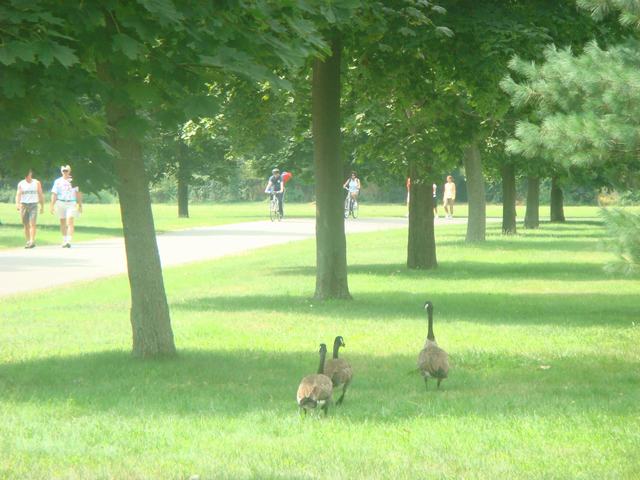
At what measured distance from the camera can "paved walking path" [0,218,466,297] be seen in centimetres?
2334

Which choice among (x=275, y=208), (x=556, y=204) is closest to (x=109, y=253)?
(x=275, y=208)

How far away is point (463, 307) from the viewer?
59.0 ft

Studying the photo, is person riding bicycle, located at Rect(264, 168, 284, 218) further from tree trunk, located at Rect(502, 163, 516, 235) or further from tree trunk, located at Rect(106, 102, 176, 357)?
tree trunk, located at Rect(106, 102, 176, 357)

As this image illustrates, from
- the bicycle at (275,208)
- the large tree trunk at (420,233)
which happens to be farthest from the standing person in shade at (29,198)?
the bicycle at (275,208)

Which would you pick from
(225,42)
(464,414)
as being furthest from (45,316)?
(225,42)

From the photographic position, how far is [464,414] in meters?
9.52

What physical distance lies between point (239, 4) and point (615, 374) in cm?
557

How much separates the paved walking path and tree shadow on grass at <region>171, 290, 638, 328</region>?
426 cm

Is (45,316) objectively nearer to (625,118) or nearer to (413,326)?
(413,326)

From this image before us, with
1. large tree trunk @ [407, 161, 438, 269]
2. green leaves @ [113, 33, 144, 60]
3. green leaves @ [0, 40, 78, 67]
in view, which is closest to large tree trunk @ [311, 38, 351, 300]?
large tree trunk @ [407, 161, 438, 269]

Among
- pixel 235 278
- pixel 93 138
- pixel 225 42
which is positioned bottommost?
pixel 235 278

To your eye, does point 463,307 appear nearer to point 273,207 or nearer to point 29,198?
point 29,198

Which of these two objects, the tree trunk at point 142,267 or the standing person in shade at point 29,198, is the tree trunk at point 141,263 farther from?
the standing person in shade at point 29,198

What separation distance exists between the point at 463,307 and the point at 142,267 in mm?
6514
